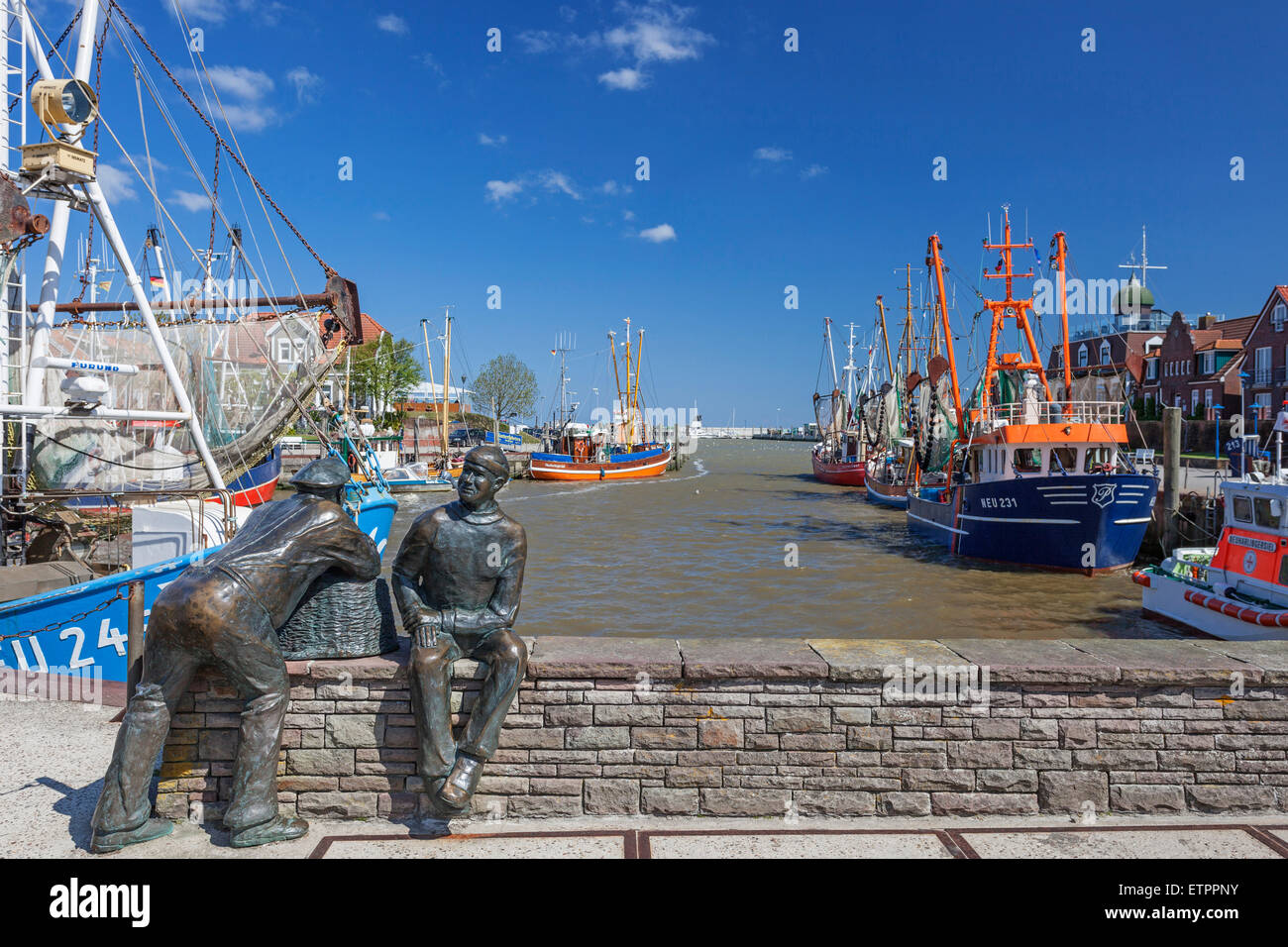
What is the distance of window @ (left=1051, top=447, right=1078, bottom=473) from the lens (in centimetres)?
2094

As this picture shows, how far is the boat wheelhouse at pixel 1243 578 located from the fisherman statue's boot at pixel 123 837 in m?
12.6

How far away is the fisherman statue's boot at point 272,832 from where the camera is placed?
374 centimetres

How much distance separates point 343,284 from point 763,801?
42.8 ft

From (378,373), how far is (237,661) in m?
59.2

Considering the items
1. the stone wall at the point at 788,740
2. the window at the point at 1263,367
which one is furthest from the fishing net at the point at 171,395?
the window at the point at 1263,367

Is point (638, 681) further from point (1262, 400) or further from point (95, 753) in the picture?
point (1262, 400)

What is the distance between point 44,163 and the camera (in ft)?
26.1
